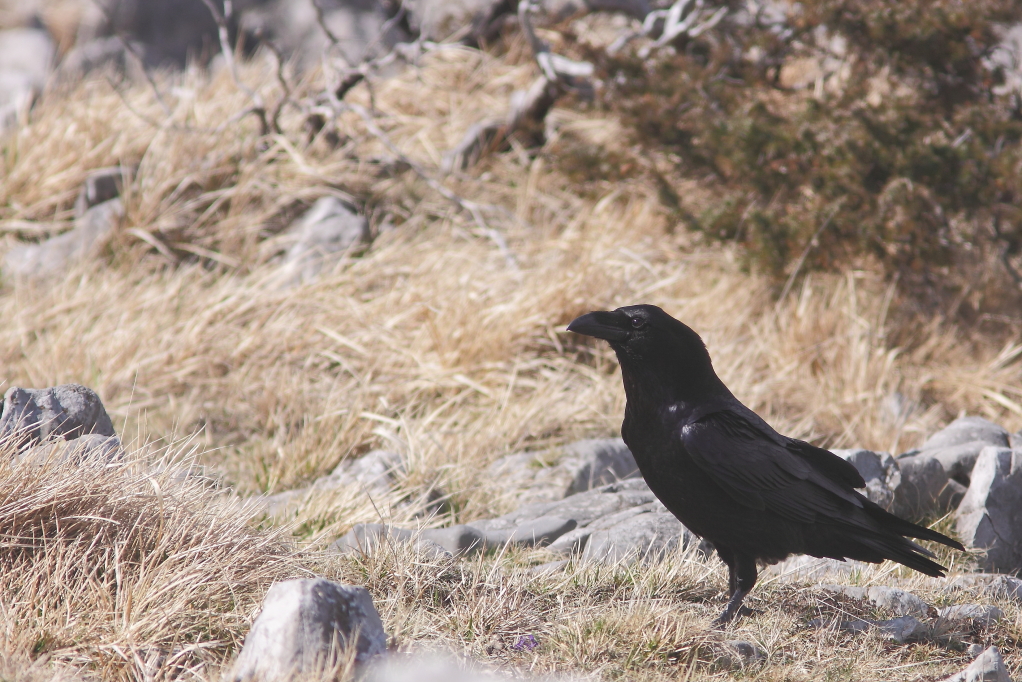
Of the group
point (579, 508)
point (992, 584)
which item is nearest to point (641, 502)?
point (579, 508)

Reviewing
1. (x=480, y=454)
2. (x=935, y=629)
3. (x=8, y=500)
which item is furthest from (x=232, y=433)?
(x=935, y=629)

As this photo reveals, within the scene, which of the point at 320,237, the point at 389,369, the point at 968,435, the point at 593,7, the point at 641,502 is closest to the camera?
the point at 641,502

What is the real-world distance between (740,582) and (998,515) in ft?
5.32

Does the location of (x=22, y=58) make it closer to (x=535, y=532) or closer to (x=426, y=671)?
(x=535, y=532)

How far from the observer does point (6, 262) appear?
6.08 meters

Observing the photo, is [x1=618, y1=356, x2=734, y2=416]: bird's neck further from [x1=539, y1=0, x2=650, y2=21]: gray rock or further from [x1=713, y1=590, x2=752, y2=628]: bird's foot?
[x1=539, y1=0, x2=650, y2=21]: gray rock

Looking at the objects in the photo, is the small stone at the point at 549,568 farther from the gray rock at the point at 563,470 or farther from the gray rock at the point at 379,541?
the gray rock at the point at 563,470

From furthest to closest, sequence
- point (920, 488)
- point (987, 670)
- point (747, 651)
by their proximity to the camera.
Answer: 1. point (920, 488)
2. point (747, 651)
3. point (987, 670)

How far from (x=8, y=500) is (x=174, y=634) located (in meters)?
0.62

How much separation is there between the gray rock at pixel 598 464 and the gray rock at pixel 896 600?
4.33 ft

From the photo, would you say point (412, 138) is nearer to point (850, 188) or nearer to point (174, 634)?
point (850, 188)

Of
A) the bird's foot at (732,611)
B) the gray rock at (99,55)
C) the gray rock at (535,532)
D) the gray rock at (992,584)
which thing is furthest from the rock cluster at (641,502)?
the gray rock at (99,55)

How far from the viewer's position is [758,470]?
268 centimetres

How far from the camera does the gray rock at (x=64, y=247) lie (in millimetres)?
5997
